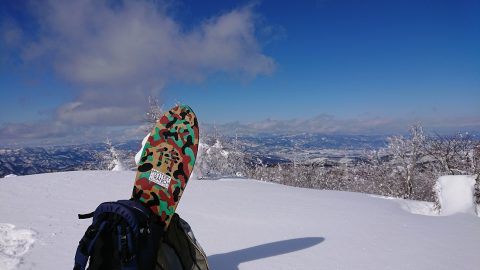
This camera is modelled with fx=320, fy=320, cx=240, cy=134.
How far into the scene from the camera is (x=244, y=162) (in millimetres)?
30859

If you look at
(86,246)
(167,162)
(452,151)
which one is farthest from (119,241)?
(452,151)

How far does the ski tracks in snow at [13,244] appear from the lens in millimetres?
3279

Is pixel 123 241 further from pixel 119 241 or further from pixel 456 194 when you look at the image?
pixel 456 194

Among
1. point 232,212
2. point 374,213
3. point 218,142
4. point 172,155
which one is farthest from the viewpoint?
point 218,142

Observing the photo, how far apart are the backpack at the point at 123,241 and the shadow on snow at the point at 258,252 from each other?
1.09m

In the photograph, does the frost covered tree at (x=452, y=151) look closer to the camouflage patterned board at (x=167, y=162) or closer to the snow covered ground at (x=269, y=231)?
the snow covered ground at (x=269, y=231)

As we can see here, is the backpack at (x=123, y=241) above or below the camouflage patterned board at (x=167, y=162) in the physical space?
below

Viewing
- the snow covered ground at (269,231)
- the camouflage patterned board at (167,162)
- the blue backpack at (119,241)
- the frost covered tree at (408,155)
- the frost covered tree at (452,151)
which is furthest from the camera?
the frost covered tree at (408,155)

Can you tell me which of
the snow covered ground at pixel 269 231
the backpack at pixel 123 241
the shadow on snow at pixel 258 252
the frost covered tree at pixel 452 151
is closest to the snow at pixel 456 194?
the snow covered ground at pixel 269 231

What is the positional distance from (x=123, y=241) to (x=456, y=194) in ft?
24.4

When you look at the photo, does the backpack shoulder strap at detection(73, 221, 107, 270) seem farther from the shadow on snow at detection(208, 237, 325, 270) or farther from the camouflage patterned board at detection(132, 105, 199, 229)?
the shadow on snow at detection(208, 237, 325, 270)

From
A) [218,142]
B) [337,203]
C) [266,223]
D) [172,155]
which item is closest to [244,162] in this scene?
[218,142]

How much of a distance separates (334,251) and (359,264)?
396 mm

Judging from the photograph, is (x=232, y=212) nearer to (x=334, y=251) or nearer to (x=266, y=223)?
(x=266, y=223)
